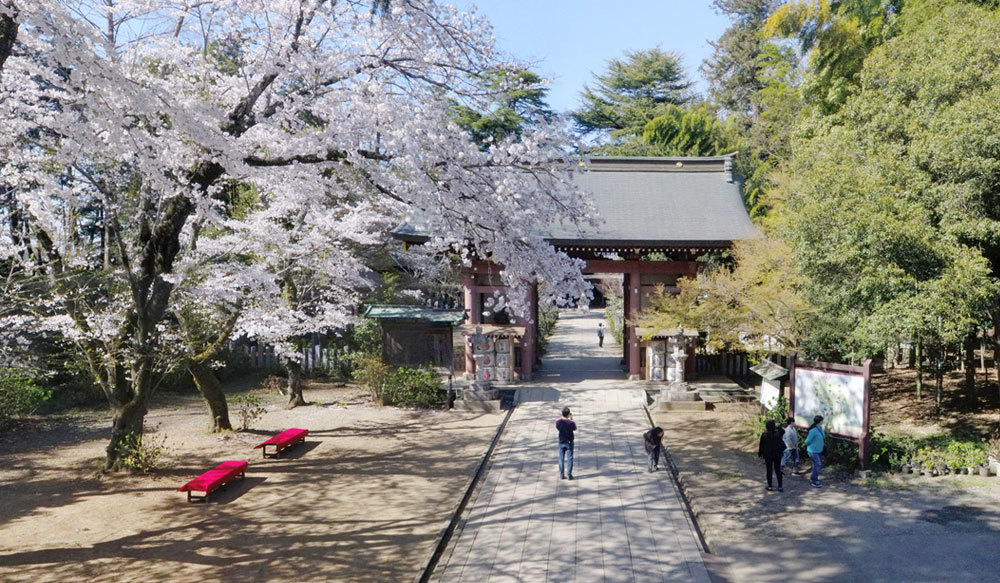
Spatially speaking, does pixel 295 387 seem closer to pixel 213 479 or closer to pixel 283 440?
pixel 283 440

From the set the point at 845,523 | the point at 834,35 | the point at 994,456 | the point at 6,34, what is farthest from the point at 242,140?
the point at 834,35

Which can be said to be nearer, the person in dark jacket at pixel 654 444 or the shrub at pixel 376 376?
the person in dark jacket at pixel 654 444

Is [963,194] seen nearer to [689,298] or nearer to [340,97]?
[689,298]

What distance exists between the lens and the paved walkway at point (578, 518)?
738cm

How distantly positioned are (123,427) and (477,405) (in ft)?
27.3

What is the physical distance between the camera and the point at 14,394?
14.8 metres

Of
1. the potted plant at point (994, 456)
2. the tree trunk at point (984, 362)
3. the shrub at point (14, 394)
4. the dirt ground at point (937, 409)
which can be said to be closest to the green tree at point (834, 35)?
the tree trunk at point (984, 362)

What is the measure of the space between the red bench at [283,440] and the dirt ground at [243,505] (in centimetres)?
20

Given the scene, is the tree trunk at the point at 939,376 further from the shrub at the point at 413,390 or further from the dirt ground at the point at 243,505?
the shrub at the point at 413,390

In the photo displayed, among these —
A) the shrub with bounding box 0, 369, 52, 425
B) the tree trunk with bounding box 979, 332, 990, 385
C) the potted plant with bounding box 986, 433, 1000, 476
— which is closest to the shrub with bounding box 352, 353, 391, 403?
the shrub with bounding box 0, 369, 52, 425

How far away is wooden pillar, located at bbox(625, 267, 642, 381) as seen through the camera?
780 inches

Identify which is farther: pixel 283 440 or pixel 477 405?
pixel 477 405

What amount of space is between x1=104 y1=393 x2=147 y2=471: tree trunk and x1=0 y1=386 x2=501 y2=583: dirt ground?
1.07 ft

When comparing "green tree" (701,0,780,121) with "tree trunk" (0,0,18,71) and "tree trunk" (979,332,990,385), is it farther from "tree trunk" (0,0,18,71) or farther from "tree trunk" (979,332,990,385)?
"tree trunk" (0,0,18,71)
